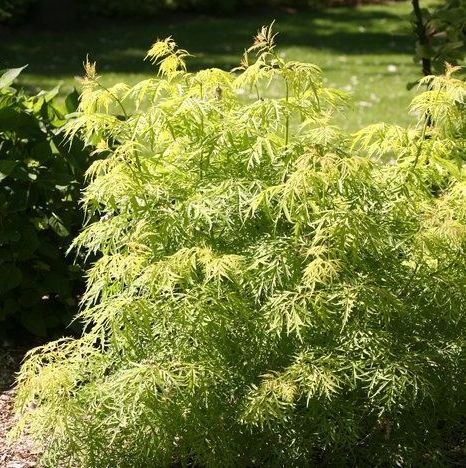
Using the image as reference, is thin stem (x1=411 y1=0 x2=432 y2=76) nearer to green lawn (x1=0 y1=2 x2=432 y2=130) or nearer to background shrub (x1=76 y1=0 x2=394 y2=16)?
green lawn (x1=0 y1=2 x2=432 y2=130)

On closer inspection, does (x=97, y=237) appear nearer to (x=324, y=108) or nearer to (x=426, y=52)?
(x=324, y=108)

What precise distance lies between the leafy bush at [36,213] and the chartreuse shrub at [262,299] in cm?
118

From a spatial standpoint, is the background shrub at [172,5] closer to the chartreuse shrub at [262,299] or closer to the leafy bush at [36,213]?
the leafy bush at [36,213]

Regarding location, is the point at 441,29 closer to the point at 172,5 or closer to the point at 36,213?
the point at 36,213

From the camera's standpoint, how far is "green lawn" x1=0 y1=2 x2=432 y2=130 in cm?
1287

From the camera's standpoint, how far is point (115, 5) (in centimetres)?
1922

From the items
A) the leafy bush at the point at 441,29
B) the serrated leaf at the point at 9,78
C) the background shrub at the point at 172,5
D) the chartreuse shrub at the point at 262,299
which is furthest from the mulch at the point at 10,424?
the background shrub at the point at 172,5

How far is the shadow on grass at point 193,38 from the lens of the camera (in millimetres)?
14914

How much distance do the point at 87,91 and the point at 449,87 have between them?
4.44ft

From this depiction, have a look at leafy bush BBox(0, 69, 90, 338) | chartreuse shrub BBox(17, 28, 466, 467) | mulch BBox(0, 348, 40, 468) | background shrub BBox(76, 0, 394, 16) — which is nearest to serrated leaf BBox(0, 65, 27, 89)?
leafy bush BBox(0, 69, 90, 338)

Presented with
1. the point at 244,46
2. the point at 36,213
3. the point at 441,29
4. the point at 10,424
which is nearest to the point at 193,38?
the point at 244,46

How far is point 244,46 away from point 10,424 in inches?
492

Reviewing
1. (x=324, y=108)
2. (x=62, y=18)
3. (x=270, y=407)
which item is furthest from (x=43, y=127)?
(x=62, y=18)

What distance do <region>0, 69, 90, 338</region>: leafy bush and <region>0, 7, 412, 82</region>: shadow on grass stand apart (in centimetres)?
863
